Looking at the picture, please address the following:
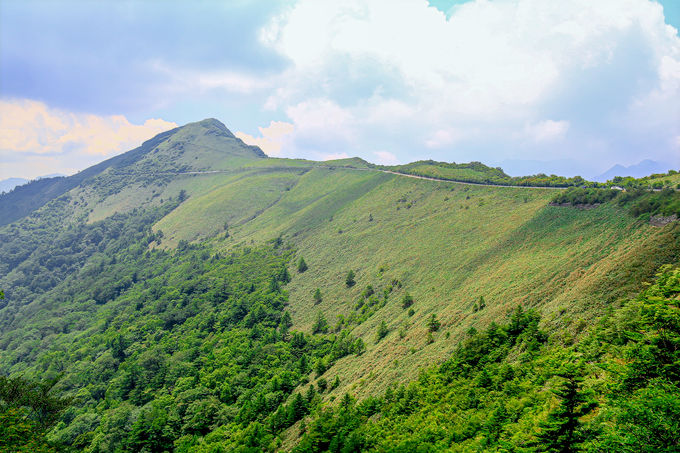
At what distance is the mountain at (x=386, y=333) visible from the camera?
72.8 ft

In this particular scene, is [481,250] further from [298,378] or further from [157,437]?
[157,437]

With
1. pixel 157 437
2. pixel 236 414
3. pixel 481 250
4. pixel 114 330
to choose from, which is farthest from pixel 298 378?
pixel 114 330

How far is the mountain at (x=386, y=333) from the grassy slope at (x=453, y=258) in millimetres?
353

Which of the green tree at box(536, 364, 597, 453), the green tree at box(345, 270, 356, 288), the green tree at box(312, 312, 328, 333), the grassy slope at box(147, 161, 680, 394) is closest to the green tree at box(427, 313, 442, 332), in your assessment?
the grassy slope at box(147, 161, 680, 394)

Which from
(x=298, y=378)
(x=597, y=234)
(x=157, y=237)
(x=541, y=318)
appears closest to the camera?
(x=541, y=318)

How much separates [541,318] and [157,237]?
194 metres

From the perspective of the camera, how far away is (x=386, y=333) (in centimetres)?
5050

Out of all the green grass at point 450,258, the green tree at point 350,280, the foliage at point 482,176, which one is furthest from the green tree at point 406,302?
the foliage at point 482,176

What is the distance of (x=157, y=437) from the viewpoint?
1940 inches

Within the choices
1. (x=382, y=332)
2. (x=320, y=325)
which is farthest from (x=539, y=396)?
(x=320, y=325)

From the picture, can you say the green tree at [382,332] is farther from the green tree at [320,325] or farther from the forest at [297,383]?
the green tree at [320,325]

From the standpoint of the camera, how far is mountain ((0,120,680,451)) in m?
22.2

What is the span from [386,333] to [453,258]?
20.2 metres

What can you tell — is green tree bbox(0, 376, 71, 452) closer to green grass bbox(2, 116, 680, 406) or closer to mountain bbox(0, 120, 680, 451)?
mountain bbox(0, 120, 680, 451)
